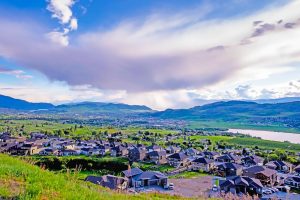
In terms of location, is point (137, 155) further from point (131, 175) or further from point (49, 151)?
point (131, 175)

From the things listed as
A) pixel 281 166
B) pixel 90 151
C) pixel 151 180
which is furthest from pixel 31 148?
pixel 281 166

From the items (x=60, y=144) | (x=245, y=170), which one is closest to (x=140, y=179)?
(x=245, y=170)

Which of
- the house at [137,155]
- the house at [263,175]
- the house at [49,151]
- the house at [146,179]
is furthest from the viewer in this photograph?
the house at [49,151]

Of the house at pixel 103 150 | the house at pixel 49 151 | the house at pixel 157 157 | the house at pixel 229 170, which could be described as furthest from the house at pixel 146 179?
the house at pixel 49 151

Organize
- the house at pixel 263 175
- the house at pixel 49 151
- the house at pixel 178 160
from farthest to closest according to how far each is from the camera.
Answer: the house at pixel 49 151
the house at pixel 178 160
the house at pixel 263 175

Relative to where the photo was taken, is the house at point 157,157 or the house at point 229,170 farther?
the house at point 157,157

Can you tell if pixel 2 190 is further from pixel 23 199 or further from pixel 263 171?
pixel 263 171

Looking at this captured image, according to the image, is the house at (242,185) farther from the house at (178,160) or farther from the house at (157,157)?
the house at (157,157)

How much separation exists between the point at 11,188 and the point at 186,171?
52935 mm

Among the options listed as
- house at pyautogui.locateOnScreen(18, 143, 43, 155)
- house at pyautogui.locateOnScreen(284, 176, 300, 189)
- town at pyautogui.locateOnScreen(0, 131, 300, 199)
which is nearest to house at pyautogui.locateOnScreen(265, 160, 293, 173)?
town at pyautogui.locateOnScreen(0, 131, 300, 199)

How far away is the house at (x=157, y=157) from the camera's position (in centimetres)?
6581

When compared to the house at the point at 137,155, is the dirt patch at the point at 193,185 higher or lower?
lower

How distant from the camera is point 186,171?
57125 millimetres

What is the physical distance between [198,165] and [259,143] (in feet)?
169
